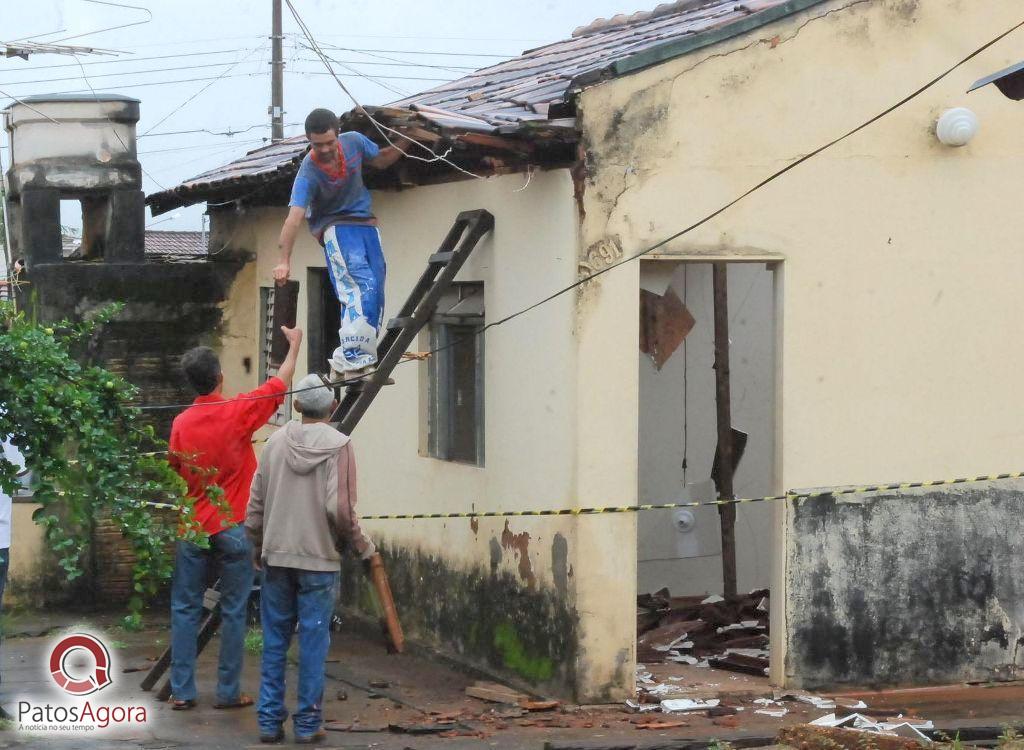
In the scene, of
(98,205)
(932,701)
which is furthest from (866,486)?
(98,205)

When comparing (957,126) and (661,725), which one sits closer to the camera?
(661,725)

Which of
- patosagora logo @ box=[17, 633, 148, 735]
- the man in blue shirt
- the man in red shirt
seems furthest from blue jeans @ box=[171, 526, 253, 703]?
the man in blue shirt

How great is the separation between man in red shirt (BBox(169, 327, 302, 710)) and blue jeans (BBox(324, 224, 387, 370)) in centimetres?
49

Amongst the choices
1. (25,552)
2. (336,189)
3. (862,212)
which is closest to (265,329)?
(25,552)

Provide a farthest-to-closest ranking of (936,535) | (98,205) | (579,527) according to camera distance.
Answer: (98,205)
(936,535)
(579,527)

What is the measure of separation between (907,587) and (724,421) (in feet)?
8.47

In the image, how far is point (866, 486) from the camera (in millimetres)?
8352

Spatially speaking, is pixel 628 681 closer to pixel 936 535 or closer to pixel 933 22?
pixel 936 535

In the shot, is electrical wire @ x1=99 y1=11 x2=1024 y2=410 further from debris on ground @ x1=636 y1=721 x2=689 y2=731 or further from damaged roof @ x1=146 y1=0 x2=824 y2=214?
debris on ground @ x1=636 y1=721 x2=689 y2=731

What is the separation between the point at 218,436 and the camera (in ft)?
25.6

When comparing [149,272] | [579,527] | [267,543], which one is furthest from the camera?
[149,272]

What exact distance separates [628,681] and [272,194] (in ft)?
18.6

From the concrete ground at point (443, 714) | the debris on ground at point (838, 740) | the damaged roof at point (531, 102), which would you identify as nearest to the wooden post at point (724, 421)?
the damaged roof at point (531, 102)

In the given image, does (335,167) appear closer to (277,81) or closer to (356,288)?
(356,288)
